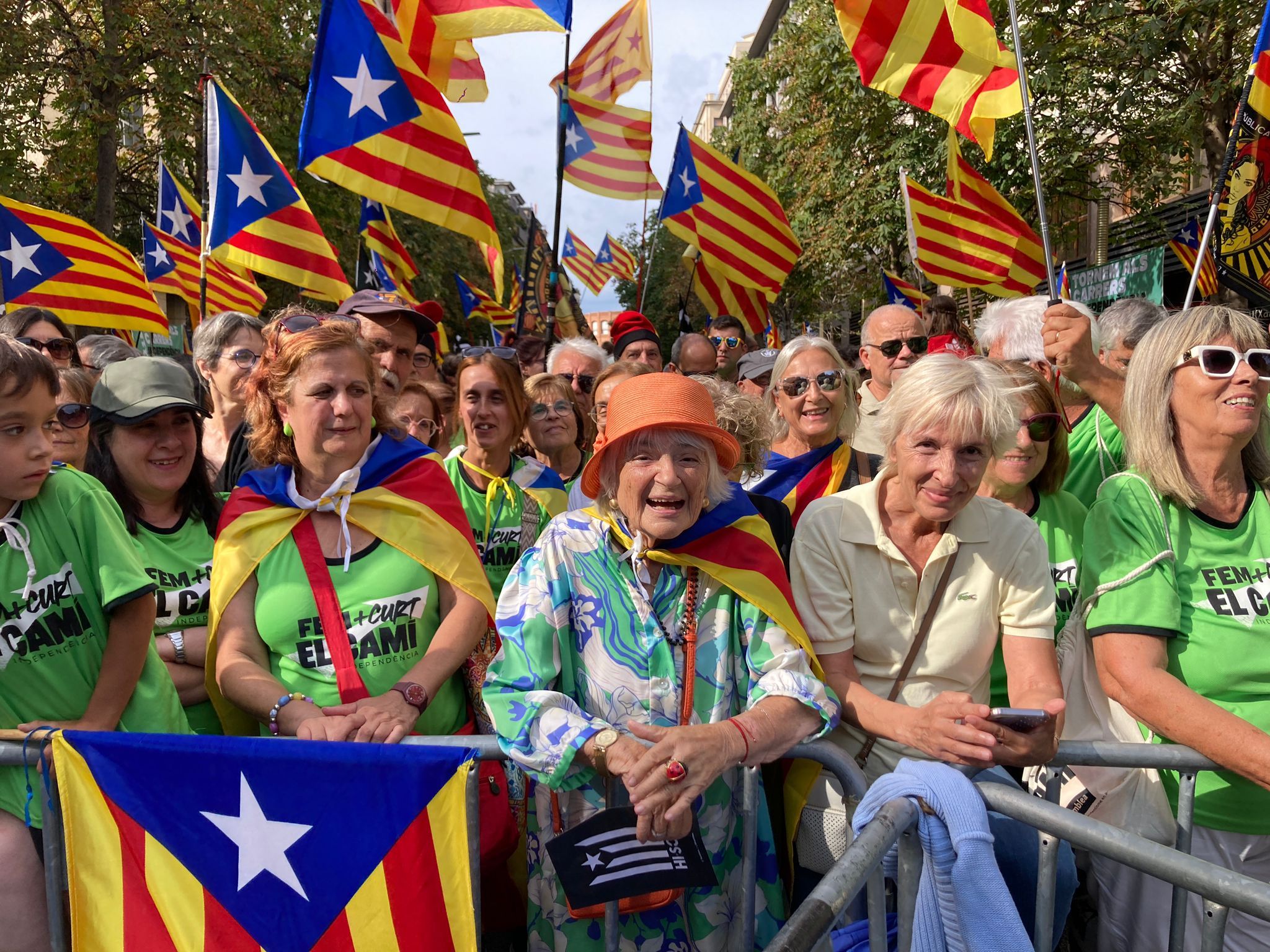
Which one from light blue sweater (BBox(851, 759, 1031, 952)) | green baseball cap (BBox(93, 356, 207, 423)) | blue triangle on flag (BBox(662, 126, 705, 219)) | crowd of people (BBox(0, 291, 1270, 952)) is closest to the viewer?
light blue sweater (BBox(851, 759, 1031, 952))

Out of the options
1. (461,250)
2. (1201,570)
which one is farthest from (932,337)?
(461,250)

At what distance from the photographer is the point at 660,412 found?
8.42 ft

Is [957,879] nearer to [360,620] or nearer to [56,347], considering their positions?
[360,620]

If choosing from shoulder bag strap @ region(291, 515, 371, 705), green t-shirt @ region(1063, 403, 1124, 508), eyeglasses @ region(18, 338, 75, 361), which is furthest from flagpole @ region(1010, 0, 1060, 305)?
eyeglasses @ region(18, 338, 75, 361)

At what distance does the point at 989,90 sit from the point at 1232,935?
4.58 m

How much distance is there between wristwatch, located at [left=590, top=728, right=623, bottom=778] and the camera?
2.29 meters

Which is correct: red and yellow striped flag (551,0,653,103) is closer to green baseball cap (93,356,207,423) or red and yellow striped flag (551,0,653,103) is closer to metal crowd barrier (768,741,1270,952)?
green baseball cap (93,356,207,423)

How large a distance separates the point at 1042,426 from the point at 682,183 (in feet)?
23.0

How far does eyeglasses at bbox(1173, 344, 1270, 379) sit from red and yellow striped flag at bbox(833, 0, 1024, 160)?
289 centimetres

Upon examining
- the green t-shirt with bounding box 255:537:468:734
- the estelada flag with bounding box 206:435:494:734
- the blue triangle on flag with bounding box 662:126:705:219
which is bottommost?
the green t-shirt with bounding box 255:537:468:734

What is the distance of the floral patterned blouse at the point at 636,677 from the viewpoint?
2.49 m

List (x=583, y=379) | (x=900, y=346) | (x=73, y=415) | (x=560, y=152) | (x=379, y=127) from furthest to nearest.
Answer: (x=560, y=152)
(x=583, y=379)
(x=379, y=127)
(x=900, y=346)
(x=73, y=415)

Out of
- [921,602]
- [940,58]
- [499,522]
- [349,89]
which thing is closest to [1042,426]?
[921,602]

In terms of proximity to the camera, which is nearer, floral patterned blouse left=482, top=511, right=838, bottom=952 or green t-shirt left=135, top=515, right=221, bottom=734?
floral patterned blouse left=482, top=511, right=838, bottom=952
